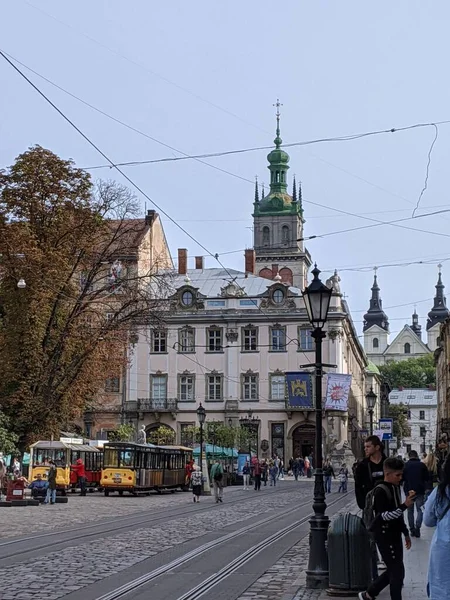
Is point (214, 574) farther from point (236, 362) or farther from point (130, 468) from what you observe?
point (236, 362)

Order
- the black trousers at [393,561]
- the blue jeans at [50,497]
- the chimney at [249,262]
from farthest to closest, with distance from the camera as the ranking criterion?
the chimney at [249,262]
the blue jeans at [50,497]
the black trousers at [393,561]

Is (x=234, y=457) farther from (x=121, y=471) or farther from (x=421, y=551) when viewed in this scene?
(x=421, y=551)

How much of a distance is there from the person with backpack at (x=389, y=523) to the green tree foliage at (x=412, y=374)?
6413 inches

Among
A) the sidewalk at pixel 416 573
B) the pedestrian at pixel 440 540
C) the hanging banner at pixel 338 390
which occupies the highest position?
the hanging banner at pixel 338 390

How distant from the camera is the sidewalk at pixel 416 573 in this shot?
11.5 m

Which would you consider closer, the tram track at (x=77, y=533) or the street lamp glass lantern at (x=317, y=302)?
the street lamp glass lantern at (x=317, y=302)

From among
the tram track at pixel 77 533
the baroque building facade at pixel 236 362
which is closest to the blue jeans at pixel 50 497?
the tram track at pixel 77 533

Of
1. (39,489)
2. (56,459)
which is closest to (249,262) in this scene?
(56,459)

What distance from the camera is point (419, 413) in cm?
16725

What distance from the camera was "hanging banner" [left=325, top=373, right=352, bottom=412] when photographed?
Result: 49.7m

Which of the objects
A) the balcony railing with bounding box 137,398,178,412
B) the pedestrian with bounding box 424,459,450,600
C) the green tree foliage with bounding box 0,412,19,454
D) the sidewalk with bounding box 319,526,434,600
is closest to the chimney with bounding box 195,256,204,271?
the balcony railing with bounding box 137,398,178,412

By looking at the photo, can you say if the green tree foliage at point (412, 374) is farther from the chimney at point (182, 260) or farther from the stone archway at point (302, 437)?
the stone archway at point (302, 437)

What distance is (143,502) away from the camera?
37812 mm

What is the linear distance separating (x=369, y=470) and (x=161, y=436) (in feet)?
203
